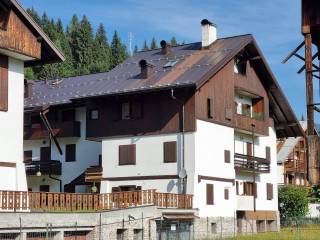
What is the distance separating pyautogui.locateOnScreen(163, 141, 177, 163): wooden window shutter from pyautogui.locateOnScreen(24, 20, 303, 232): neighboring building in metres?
0.06

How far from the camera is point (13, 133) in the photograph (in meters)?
30.9

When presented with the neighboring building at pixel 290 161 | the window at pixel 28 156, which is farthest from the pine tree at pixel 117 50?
the window at pixel 28 156

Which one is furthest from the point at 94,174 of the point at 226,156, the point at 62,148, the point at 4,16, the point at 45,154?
the point at 4,16

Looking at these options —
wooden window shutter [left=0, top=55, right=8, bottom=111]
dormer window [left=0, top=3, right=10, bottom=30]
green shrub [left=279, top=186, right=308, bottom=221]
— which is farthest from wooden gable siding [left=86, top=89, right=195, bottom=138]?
green shrub [left=279, top=186, right=308, bottom=221]

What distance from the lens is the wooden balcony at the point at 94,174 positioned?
43.8 m

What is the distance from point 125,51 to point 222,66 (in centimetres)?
12141

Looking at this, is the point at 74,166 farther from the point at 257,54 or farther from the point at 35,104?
the point at 257,54

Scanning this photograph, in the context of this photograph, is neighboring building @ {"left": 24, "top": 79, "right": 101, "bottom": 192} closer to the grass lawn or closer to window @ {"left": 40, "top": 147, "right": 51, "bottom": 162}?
window @ {"left": 40, "top": 147, "right": 51, "bottom": 162}

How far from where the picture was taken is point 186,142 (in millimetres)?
40625

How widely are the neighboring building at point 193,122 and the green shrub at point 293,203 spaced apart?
11058 mm

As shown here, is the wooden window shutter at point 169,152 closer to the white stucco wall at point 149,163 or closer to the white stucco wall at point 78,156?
the white stucco wall at point 149,163

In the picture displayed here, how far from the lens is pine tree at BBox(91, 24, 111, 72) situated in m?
139

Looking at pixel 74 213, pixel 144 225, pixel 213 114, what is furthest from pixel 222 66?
pixel 74 213

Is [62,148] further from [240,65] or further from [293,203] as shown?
[293,203]
